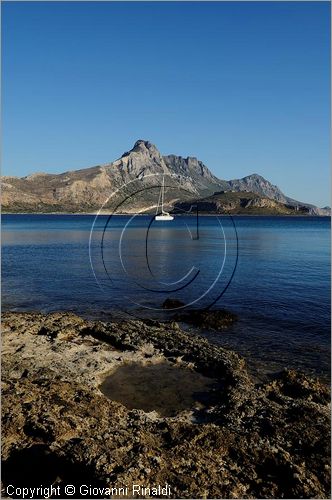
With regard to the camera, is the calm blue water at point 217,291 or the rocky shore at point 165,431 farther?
the calm blue water at point 217,291

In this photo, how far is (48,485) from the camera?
10625 mm

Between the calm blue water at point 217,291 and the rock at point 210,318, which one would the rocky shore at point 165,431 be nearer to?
the calm blue water at point 217,291

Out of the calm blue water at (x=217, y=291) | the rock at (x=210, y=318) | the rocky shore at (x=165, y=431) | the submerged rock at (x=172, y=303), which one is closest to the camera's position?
the rocky shore at (x=165, y=431)

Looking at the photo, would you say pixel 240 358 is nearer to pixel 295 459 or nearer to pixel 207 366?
pixel 207 366

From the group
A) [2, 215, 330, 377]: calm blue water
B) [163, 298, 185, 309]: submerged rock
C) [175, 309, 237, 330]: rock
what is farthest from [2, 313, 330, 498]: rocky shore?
[163, 298, 185, 309]: submerged rock

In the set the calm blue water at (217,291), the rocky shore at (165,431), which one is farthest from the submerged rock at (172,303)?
the rocky shore at (165,431)

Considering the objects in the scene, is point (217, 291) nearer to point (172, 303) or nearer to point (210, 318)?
point (172, 303)

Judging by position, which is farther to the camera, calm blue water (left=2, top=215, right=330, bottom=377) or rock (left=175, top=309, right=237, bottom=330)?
rock (left=175, top=309, right=237, bottom=330)

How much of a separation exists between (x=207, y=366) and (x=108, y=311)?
13693 mm

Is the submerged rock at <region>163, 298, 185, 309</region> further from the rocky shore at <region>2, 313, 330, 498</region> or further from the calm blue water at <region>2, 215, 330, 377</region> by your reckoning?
the rocky shore at <region>2, 313, 330, 498</region>

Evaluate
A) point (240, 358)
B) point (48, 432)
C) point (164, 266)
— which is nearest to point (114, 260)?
point (164, 266)

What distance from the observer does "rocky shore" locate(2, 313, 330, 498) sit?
10.7 metres

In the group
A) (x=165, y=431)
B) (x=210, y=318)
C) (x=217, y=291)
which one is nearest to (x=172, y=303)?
(x=210, y=318)

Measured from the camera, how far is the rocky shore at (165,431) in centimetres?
1070
